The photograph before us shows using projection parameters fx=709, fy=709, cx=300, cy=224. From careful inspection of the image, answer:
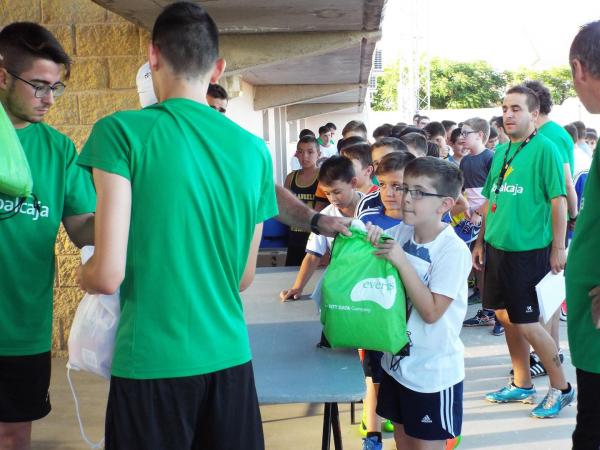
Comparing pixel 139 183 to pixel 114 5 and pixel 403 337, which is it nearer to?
pixel 403 337

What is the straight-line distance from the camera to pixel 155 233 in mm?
1881

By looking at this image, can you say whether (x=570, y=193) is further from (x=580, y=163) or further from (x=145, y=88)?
(x=145, y=88)

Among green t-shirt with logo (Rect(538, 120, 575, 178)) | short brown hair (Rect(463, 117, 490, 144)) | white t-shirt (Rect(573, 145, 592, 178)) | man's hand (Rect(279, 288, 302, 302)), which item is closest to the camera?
man's hand (Rect(279, 288, 302, 302))

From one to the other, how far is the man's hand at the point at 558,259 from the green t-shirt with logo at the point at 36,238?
312cm

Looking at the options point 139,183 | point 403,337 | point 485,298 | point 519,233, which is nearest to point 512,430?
point 485,298

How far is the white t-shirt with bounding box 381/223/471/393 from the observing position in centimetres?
273

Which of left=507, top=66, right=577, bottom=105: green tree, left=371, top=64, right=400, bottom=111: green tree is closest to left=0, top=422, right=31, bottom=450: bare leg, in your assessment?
left=507, top=66, right=577, bottom=105: green tree

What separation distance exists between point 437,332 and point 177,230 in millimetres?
1304

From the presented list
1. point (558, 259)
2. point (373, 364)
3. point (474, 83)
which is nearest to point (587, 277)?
point (373, 364)

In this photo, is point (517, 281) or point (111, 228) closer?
point (111, 228)

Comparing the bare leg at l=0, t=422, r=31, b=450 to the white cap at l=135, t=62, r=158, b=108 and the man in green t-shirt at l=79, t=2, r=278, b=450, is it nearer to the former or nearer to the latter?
the man in green t-shirt at l=79, t=2, r=278, b=450

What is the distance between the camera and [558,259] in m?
4.60

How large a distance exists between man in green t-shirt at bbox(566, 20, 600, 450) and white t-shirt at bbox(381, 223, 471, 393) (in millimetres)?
439

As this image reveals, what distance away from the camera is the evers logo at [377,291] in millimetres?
2568
